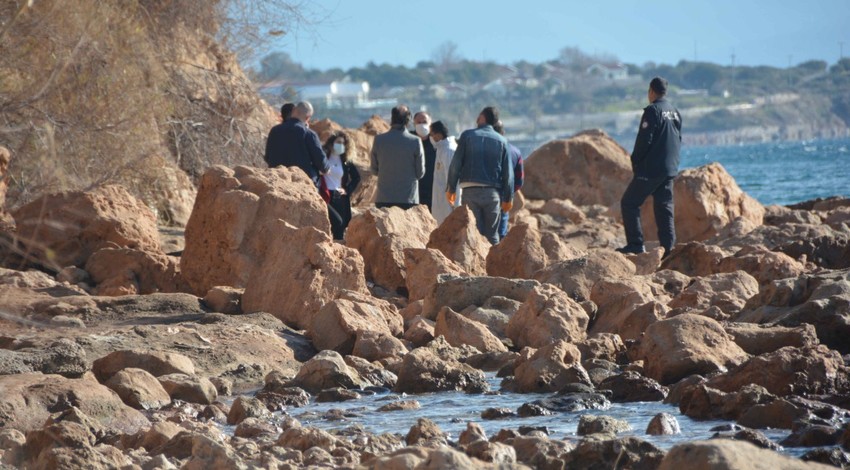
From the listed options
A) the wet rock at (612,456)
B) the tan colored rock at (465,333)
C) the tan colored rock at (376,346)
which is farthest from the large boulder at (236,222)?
the wet rock at (612,456)

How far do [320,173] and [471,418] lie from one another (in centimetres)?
605

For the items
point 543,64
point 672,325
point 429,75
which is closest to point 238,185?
point 672,325

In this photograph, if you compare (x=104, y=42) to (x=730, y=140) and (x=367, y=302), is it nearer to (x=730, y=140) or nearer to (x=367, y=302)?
(x=367, y=302)

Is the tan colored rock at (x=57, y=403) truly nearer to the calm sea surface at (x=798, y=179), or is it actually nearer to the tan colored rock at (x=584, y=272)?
the tan colored rock at (x=584, y=272)

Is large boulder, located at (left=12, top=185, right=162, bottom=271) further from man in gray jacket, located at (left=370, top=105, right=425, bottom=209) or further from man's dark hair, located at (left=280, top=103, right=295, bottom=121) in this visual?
man in gray jacket, located at (left=370, top=105, right=425, bottom=209)

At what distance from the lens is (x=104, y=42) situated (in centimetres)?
1520

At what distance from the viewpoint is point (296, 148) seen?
1270 cm

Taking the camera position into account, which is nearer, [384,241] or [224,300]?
[224,300]

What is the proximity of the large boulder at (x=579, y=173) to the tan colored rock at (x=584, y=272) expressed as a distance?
39.8 ft

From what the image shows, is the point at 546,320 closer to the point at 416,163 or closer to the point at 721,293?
the point at 721,293

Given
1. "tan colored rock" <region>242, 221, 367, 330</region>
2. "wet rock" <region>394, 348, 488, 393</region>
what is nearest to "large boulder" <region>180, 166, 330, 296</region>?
"tan colored rock" <region>242, 221, 367, 330</region>

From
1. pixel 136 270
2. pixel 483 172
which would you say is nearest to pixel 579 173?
pixel 483 172

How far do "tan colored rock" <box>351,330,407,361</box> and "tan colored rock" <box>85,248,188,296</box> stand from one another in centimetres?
263

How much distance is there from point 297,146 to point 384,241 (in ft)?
5.07
